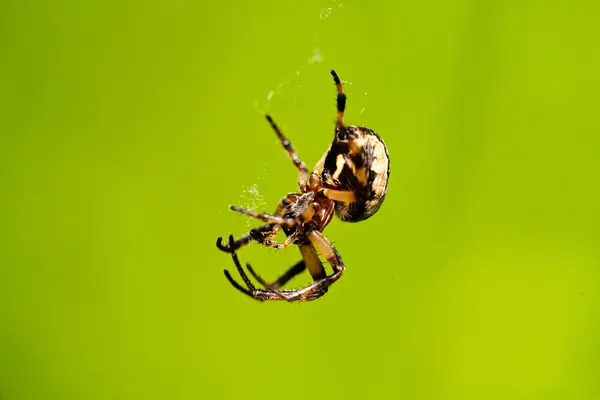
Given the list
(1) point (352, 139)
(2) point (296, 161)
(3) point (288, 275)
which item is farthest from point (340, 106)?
(3) point (288, 275)

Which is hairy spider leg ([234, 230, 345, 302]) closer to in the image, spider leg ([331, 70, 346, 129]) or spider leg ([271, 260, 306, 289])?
spider leg ([271, 260, 306, 289])

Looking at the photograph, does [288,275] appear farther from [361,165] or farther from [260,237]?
[361,165]

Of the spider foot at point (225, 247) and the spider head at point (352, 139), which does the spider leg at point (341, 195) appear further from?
the spider foot at point (225, 247)

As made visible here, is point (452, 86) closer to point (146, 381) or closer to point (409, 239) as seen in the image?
point (409, 239)

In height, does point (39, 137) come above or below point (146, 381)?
above

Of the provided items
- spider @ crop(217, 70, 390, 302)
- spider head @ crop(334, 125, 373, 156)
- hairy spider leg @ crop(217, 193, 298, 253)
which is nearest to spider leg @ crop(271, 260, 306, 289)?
spider @ crop(217, 70, 390, 302)

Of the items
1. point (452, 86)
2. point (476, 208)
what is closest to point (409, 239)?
point (476, 208)
